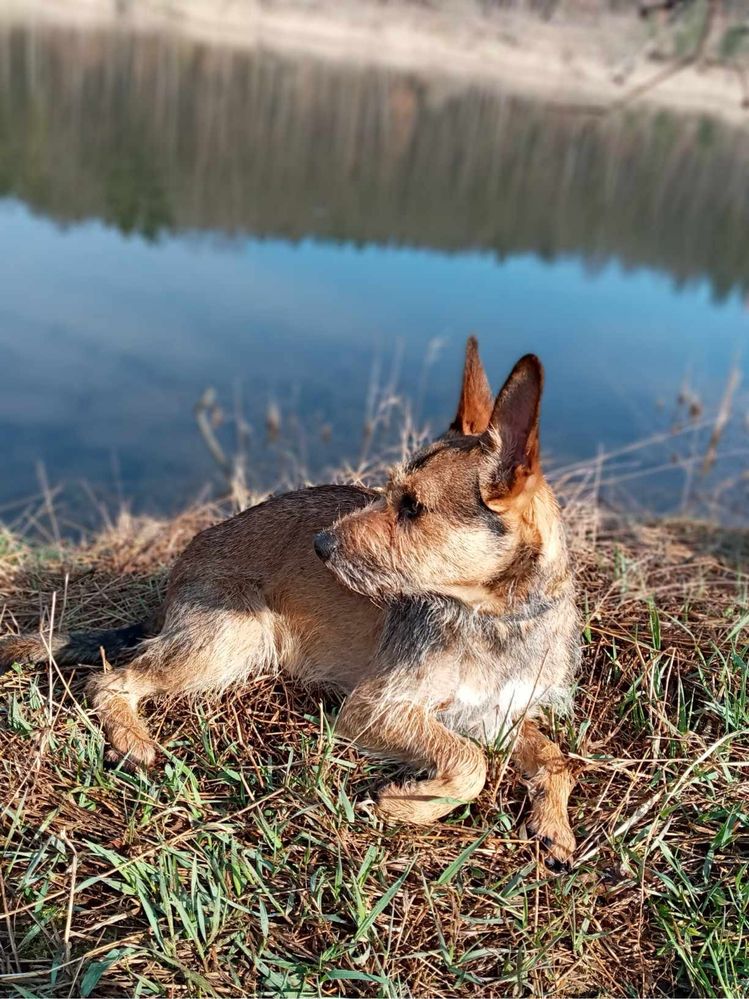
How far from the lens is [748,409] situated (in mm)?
12945

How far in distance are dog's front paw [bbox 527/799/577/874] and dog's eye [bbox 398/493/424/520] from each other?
1.24 m

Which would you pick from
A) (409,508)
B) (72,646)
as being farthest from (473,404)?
(72,646)

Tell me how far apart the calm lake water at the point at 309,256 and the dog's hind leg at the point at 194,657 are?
3.41 metres

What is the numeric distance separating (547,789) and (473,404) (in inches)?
63.7

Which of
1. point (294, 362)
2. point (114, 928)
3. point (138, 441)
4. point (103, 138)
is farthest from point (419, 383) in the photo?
point (103, 138)

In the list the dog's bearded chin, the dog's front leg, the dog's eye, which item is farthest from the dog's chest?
the dog's eye

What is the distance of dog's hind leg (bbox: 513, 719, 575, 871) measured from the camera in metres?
3.12

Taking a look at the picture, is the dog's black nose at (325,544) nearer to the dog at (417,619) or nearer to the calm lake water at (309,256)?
the dog at (417,619)

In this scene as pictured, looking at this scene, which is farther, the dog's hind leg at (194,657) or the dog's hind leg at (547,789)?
the dog's hind leg at (194,657)

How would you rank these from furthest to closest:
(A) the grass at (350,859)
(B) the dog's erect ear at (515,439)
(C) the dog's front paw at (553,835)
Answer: (C) the dog's front paw at (553,835) < (B) the dog's erect ear at (515,439) < (A) the grass at (350,859)

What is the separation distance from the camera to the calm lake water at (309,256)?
11156 mm

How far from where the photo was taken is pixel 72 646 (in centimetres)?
386

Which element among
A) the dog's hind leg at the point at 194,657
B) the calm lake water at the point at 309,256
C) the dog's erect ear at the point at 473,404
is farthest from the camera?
the calm lake water at the point at 309,256

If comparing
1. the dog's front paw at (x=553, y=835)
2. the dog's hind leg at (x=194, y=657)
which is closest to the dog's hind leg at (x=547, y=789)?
the dog's front paw at (x=553, y=835)
